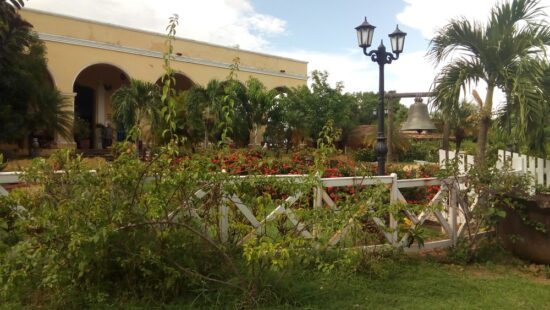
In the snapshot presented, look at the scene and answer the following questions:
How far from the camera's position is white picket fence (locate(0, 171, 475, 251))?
152 inches

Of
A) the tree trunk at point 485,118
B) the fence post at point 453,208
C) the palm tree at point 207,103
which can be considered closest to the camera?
the fence post at point 453,208

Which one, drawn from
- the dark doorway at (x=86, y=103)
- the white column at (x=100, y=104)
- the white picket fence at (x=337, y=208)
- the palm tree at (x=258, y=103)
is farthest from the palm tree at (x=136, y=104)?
the white picket fence at (x=337, y=208)

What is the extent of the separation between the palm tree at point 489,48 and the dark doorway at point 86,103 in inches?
698

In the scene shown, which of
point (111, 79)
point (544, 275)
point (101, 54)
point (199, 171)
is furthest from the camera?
point (111, 79)

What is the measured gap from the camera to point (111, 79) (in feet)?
70.8

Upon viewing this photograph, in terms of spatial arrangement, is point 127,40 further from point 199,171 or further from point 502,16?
point 199,171

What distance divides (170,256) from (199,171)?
706 millimetres

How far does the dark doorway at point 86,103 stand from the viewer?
69.7 feet

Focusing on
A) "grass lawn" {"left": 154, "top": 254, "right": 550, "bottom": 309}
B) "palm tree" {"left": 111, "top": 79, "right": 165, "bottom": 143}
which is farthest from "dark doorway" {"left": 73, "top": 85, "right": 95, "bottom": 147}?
"grass lawn" {"left": 154, "top": 254, "right": 550, "bottom": 309}

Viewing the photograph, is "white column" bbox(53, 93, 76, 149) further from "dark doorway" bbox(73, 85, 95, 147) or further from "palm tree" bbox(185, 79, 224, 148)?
"palm tree" bbox(185, 79, 224, 148)

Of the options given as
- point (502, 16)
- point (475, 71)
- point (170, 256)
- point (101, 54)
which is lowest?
point (170, 256)

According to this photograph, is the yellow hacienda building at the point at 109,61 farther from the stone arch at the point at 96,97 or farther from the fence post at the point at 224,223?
the fence post at the point at 224,223

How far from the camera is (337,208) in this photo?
4098 mm

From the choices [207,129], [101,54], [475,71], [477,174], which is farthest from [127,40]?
[477,174]
